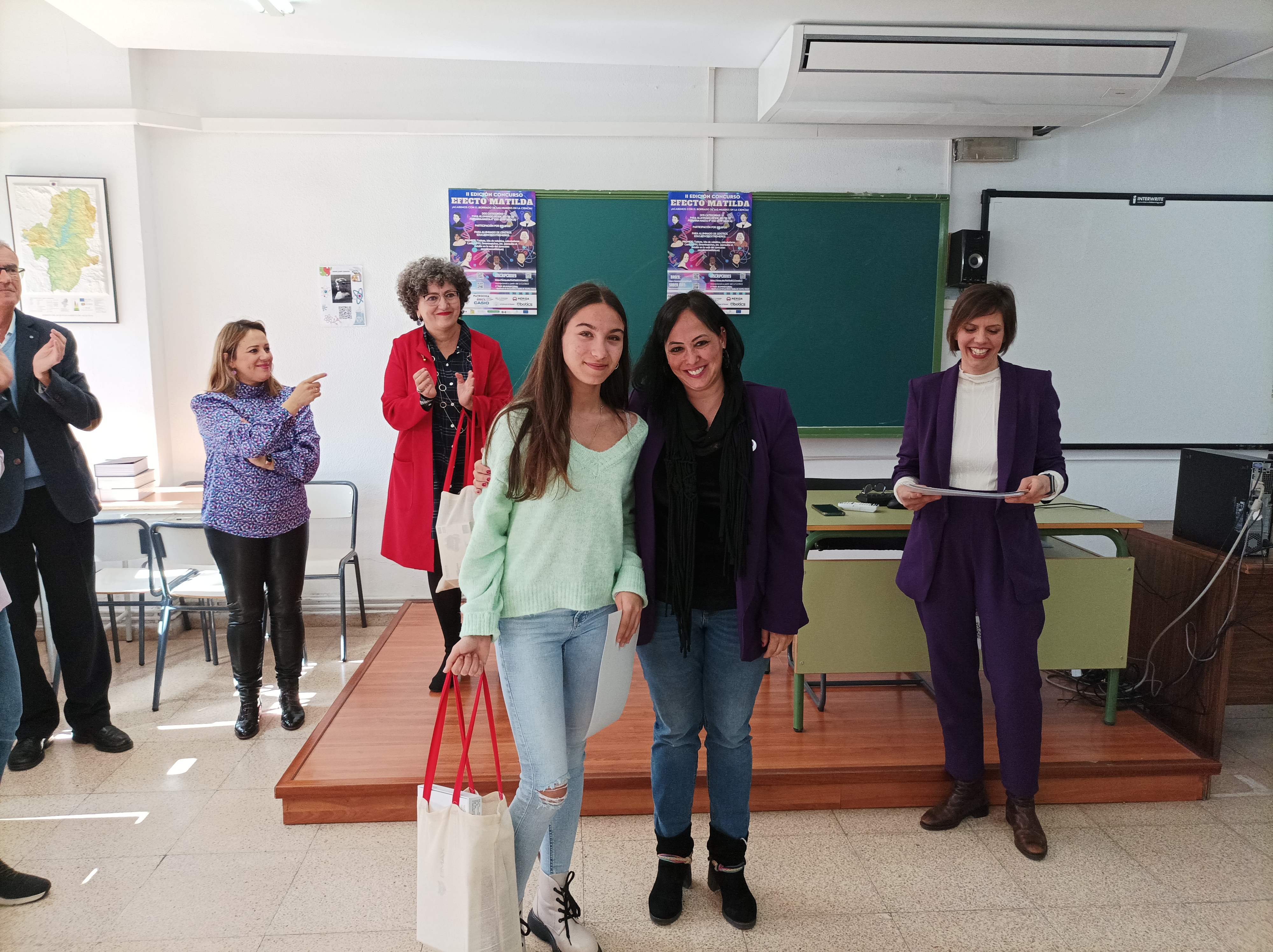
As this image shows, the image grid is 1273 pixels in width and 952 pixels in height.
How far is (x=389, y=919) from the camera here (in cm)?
211

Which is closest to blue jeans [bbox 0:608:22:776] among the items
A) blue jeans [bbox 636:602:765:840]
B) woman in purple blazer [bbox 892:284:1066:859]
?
blue jeans [bbox 636:602:765:840]

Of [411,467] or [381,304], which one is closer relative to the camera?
[411,467]

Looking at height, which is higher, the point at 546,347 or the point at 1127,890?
the point at 546,347

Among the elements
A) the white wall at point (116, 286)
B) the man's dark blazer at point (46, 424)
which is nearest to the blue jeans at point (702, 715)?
the man's dark blazer at point (46, 424)

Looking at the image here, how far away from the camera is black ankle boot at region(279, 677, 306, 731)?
3199 millimetres

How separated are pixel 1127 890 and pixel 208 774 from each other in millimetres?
2899

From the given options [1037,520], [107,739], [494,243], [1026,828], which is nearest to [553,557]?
[1026,828]

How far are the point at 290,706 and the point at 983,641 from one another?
255 cm

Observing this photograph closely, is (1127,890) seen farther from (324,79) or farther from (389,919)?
(324,79)

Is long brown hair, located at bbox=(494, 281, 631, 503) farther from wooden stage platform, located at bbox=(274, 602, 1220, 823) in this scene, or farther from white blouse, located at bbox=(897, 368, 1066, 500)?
wooden stage platform, located at bbox=(274, 602, 1220, 823)

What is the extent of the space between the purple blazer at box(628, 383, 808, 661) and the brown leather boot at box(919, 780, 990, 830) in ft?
3.61

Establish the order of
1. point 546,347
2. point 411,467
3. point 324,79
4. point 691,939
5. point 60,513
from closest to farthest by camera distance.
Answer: point 546,347, point 691,939, point 60,513, point 411,467, point 324,79

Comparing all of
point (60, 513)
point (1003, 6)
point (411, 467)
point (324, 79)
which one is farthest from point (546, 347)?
point (324, 79)

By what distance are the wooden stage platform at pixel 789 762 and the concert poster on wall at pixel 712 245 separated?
2164 millimetres
